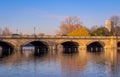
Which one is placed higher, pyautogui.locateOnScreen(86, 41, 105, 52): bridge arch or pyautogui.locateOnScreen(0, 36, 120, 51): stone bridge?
pyautogui.locateOnScreen(0, 36, 120, 51): stone bridge

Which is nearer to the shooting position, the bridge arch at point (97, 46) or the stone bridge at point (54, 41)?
the stone bridge at point (54, 41)

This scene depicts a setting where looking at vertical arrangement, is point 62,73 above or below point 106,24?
below

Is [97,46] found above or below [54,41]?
below

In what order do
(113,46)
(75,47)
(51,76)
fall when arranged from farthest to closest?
1. (75,47)
2. (113,46)
3. (51,76)

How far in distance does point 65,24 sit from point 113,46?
37557 mm

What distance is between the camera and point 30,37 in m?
83.6

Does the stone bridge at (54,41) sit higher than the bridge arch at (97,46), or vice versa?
the stone bridge at (54,41)

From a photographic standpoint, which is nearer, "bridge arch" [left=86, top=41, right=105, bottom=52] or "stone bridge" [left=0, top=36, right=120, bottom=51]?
"stone bridge" [left=0, top=36, right=120, bottom=51]

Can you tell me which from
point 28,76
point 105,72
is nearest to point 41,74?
point 28,76

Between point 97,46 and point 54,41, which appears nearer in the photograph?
point 54,41

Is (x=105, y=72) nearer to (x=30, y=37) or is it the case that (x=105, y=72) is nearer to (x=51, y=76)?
(x=51, y=76)

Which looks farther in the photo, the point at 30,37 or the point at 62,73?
the point at 30,37

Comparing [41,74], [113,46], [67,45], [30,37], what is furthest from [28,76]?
[67,45]

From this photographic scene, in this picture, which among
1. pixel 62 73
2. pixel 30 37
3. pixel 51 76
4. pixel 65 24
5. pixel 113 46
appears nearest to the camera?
pixel 51 76
